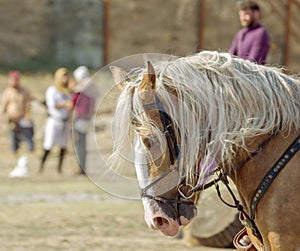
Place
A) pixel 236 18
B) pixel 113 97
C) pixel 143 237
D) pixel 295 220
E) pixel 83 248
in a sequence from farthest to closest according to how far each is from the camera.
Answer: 1. pixel 236 18
2. pixel 143 237
3. pixel 83 248
4. pixel 113 97
5. pixel 295 220

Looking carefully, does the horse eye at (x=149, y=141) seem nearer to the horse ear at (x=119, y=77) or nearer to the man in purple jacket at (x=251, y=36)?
the horse ear at (x=119, y=77)

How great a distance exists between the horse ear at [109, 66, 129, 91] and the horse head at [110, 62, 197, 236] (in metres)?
0.16

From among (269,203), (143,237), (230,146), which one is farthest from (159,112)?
(143,237)

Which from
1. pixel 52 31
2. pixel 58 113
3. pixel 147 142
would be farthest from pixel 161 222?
pixel 52 31

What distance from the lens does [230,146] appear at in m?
5.00

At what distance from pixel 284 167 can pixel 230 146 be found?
11.9 inches

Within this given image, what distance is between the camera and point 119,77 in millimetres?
5184

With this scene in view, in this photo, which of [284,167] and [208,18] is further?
[208,18]

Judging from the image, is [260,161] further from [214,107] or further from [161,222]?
[161,222]

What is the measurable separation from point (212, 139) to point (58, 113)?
42.8 ft

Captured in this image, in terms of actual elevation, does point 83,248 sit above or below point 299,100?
below

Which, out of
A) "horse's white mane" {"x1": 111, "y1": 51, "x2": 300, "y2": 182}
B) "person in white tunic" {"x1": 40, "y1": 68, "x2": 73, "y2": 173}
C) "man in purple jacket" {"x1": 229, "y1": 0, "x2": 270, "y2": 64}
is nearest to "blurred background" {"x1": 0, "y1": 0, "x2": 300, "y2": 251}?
"person in white tunic" {"x1": 40, "y1": 68, "x2": 73, "y2": 173}

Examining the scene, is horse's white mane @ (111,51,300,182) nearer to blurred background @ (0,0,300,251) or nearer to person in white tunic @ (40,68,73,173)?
person in white tunic @ (40,68,73,173)

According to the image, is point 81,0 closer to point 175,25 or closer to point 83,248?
point 175,25
